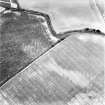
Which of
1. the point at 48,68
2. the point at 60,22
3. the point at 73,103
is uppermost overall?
the point at 60,22

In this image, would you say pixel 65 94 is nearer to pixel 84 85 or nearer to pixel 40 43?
pixel 84 85

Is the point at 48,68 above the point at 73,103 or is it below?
above

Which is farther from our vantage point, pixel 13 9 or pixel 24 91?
pixel 13 9

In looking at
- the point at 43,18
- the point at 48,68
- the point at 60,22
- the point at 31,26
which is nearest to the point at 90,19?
the point at 60,22

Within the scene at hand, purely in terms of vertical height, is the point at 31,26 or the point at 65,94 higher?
the point at 31,26

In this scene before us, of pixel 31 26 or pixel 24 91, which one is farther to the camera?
pixel 31 26

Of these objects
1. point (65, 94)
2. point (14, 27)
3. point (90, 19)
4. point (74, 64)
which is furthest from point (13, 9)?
point (65, 94)

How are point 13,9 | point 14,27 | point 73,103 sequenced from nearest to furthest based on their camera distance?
point 73,103, point 14,27, point 13,9

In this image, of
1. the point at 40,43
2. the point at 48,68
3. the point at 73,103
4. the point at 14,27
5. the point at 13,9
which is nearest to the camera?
the point at 73,103

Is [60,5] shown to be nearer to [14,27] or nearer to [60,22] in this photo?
[60,22]
